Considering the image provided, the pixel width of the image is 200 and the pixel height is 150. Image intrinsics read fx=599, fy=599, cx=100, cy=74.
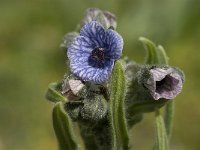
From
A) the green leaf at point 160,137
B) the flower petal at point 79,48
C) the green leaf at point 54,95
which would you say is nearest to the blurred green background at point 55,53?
the green leaf at point 160,137

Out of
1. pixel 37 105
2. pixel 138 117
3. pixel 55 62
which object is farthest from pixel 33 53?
pixel 138 117

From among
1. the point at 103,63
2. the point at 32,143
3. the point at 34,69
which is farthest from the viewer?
the point at 34,69

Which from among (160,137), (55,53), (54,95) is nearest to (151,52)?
(160,137)

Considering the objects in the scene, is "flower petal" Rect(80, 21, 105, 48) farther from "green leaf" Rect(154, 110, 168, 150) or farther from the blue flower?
"green leaf" Rect(154, 110, 168, 150)

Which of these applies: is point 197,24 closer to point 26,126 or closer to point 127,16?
point 127,16

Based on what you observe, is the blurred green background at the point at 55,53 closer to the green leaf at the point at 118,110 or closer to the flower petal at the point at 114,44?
the green leaf at the point at 118,110

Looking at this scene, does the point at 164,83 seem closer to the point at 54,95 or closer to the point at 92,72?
the point at 92,72
